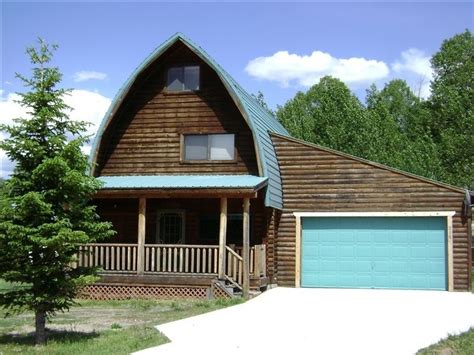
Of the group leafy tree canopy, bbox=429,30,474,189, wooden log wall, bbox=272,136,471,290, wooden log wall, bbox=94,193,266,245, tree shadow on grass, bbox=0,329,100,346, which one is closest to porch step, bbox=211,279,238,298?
wooden log wall, bbox=94,193,266,245

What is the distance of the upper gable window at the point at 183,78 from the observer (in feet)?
62.3

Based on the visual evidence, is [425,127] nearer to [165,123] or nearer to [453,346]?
[165,123]

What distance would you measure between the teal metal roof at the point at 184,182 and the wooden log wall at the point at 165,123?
1.64 feet

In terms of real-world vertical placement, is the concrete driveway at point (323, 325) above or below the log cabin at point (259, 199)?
below

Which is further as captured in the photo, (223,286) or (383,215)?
(383,215)

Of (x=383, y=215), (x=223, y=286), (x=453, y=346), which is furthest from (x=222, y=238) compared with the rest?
(x=453, y=346)

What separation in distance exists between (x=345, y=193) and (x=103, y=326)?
9.74 m

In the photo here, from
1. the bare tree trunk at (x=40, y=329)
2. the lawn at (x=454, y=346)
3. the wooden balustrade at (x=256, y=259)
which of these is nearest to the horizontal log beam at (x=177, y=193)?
the wooden balustrade at (x=256, y=259)

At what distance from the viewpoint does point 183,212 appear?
62.5 ft

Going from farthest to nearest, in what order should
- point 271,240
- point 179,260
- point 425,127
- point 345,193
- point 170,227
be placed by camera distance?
point 425,127 → point 170,227 → point 345,193 → point 271,240 → point 179,260

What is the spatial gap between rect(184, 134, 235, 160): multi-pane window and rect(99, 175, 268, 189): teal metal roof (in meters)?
0.79

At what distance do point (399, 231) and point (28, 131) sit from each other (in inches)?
483

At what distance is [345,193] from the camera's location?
61.3 feet

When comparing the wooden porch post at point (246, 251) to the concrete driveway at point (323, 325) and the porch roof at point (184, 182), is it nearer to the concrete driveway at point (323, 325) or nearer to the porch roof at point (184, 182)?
the concrete driveway at point (323, 325)
